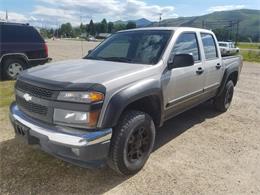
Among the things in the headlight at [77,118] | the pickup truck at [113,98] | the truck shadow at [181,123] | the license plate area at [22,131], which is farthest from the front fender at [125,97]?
the truck shadow at [181,123]

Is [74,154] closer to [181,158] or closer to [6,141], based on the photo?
[181,158]

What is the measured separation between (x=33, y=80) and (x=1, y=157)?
4.48 ft

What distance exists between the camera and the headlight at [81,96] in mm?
2643

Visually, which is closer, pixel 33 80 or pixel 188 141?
pixel 33 80

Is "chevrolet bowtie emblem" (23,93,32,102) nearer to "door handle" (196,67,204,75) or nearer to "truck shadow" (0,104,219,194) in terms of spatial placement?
"truck shadow" (0,104,219,194)

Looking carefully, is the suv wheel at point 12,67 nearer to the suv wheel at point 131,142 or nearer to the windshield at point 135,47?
the windshield at point 135,47

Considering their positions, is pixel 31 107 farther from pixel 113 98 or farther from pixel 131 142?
pixel 131 142

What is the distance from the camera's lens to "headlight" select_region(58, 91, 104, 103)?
2643 mm

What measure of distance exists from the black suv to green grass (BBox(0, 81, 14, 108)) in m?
0.59

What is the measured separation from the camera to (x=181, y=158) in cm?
376

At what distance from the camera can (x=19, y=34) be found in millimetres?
8742

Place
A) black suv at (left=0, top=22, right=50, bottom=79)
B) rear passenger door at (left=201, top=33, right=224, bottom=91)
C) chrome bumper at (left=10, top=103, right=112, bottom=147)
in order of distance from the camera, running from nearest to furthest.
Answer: chrome bumper at (left=10, top=103, right=112, bottom=147), rear passenger door at (left=201, top=33, right=224, bottom=91), black suv at (left=0, top=22, right=50, bottom=79)

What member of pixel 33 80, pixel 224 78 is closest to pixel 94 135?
pixel 33 80

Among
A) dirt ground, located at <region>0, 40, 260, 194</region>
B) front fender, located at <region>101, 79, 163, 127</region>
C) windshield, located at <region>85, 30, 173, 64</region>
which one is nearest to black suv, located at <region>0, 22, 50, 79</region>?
dirt ground, located at <region>0, 40, 260, 194</region>
